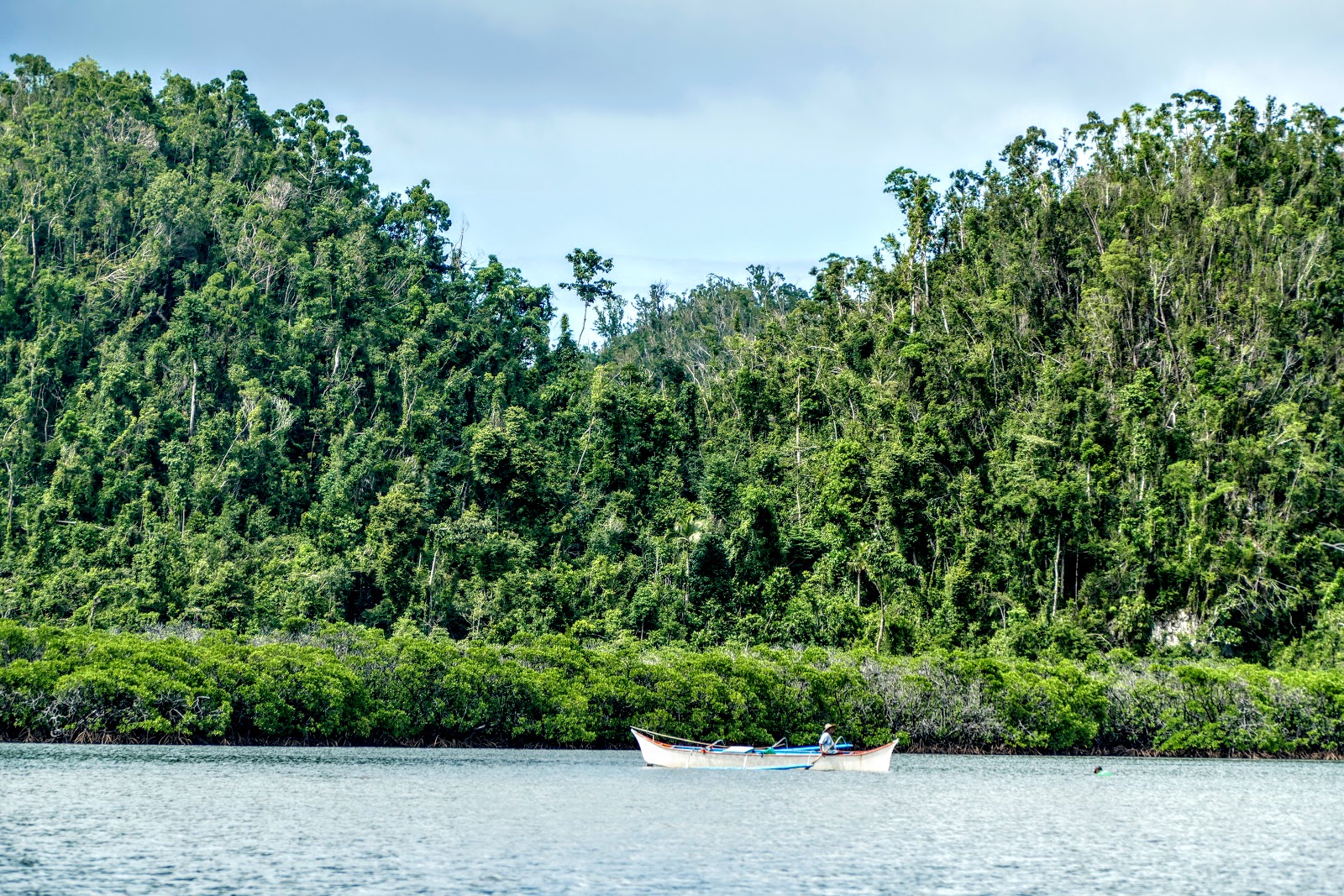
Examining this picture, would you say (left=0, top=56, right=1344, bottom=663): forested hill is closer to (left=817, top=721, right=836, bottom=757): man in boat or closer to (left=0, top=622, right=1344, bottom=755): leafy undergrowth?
(left=0, top=622, right=1344, bottom=755): leafy undergrowth

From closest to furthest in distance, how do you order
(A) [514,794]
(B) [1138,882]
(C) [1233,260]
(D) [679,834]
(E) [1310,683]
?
(B) [1138,882]
(D) [679,834]
(A) [514,794]
(E) [1310,683]
(C) [1233,260]

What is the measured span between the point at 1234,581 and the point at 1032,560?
24.5ft

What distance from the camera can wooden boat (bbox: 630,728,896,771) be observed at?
114 ft

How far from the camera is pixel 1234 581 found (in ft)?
169

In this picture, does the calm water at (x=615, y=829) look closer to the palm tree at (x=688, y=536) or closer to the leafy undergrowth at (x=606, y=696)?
the leafy undergrowth at (x=606, y=696)

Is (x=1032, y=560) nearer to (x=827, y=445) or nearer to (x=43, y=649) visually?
(x=827, y=445)

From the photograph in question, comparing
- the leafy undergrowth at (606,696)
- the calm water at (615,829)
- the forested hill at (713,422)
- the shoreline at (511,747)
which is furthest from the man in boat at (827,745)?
the forested hill at (713,422)

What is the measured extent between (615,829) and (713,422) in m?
45.4

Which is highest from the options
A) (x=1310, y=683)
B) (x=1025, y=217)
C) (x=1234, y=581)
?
(x=1025, y=217)

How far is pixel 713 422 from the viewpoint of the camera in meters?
67.7

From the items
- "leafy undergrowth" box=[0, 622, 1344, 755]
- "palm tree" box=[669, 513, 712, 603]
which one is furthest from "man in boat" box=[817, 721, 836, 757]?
"palm tree" box=[669, 513, 712, 603]

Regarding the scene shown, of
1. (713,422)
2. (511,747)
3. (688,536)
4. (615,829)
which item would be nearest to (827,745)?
(511,747)

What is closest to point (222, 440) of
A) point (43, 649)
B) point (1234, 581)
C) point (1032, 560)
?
point (43, 649)

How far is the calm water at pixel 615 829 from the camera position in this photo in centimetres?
1836
